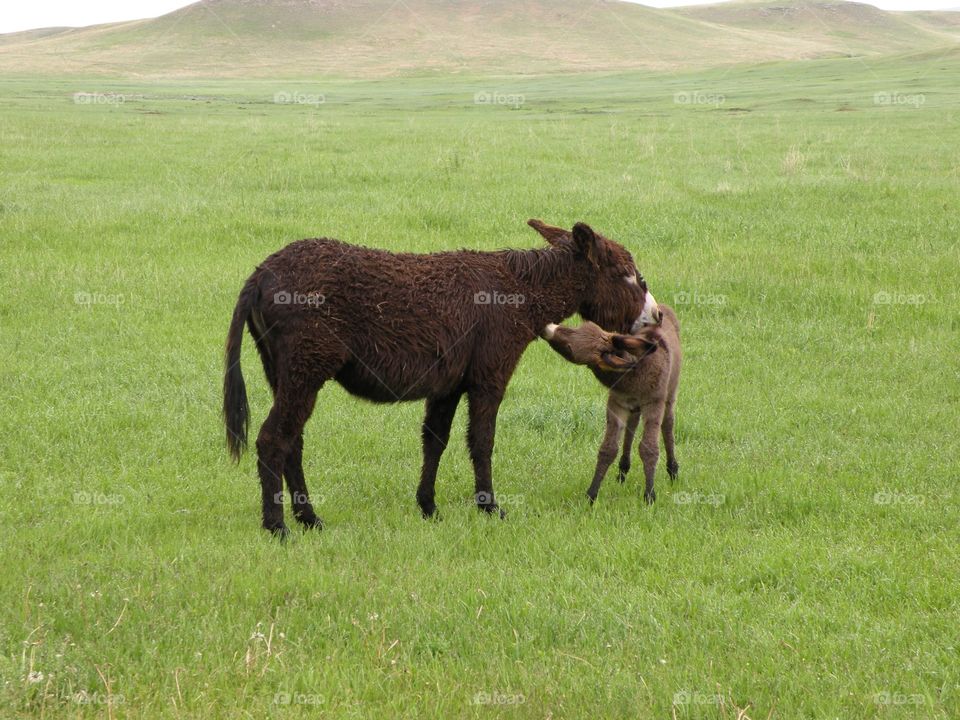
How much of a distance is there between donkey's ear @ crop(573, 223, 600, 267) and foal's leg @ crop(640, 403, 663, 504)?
125 cm

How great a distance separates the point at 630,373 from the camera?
23.5 ft

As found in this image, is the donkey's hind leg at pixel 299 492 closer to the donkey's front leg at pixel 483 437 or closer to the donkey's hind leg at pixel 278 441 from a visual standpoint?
the donkey's hind leg at pixel 278 441

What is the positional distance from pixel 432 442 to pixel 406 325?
1.05 metres

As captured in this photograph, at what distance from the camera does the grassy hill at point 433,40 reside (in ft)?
321

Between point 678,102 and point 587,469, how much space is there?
3857 cm

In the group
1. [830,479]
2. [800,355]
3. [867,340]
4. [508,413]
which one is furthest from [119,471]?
[867,340]

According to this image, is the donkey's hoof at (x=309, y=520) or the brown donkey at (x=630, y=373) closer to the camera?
the donkey's hoof at (x=309, y=520)

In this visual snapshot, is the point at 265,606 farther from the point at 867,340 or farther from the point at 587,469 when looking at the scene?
the point at 867,340

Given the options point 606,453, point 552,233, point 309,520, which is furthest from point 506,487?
point 552,233

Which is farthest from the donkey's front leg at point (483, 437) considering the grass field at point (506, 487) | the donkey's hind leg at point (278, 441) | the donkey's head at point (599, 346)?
the donkey's hind leg at point (278, 441)

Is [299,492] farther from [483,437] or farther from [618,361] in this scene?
[618,361]

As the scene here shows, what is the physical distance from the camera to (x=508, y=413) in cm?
905

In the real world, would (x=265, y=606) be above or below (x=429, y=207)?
below

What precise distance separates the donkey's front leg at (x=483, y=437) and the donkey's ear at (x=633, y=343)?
0.94m
